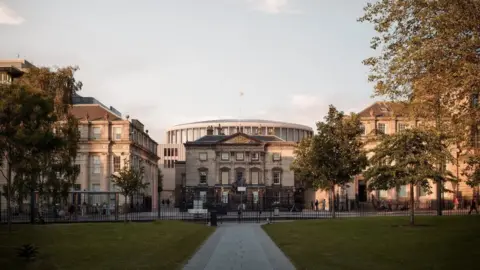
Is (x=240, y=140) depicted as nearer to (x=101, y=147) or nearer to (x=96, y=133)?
(x=101, y=147)

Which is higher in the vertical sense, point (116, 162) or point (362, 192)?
point (116, 162)

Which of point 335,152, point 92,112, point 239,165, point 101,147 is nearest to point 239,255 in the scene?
point 335,152

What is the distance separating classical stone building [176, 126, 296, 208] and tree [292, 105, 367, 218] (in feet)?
163

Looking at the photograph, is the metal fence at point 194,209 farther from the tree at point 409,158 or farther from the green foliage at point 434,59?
the green foliage at point 434,59

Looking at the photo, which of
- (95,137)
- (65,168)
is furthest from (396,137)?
(95,137)

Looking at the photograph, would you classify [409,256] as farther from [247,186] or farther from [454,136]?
[247,186]

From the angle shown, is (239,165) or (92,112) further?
(239,165)

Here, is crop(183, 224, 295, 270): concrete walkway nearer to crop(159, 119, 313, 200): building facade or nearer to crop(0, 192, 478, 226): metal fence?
crop(0, 192, 478, 226): metal fence

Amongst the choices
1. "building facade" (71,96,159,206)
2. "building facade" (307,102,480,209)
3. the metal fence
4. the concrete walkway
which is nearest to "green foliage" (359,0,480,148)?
the concrete walkway

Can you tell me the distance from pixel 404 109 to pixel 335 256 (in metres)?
8.00

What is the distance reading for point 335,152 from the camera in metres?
60.0

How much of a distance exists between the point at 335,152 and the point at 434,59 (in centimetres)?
3603

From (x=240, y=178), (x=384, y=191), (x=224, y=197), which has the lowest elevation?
(x=224, y=197)

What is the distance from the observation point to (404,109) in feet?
92.0
